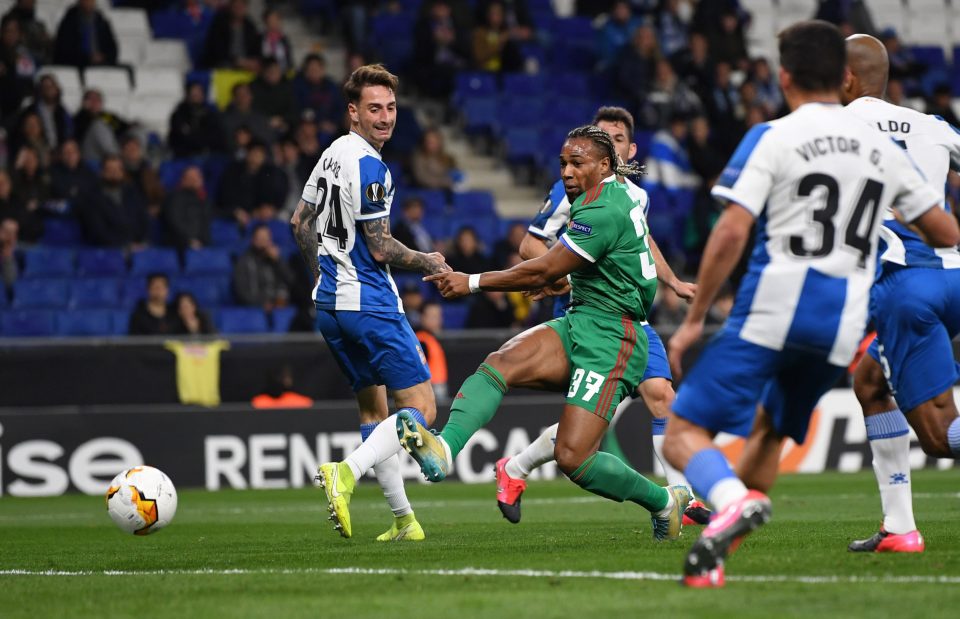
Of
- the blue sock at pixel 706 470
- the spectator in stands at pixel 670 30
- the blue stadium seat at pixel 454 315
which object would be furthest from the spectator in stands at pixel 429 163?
the blue sock at pixel 706 470

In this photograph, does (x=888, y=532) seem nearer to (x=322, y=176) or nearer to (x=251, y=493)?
(x=322, y=176)

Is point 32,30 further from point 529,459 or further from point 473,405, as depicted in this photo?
point 473,405

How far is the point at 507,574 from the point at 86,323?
1099 cm

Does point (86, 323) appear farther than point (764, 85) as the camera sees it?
No

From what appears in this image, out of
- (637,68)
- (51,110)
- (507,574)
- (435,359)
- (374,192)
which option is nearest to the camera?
(507,574)

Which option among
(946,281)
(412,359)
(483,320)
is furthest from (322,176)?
(483,320)

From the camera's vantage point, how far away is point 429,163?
1973 cm

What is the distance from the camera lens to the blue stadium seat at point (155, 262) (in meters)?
17.0

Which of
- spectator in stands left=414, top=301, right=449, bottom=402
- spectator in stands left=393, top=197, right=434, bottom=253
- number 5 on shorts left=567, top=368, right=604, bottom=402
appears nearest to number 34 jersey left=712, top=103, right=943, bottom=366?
number 5 on shorts left=567, top=368, right=604, bottom=402

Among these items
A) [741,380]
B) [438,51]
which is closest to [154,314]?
[438,51]

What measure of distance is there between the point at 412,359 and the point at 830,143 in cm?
351

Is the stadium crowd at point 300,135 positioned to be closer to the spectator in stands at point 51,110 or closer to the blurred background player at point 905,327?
the spectator in stands at point 51,110

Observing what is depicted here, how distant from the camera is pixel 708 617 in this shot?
5000 millimetres

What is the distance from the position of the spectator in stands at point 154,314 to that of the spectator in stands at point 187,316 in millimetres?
53
